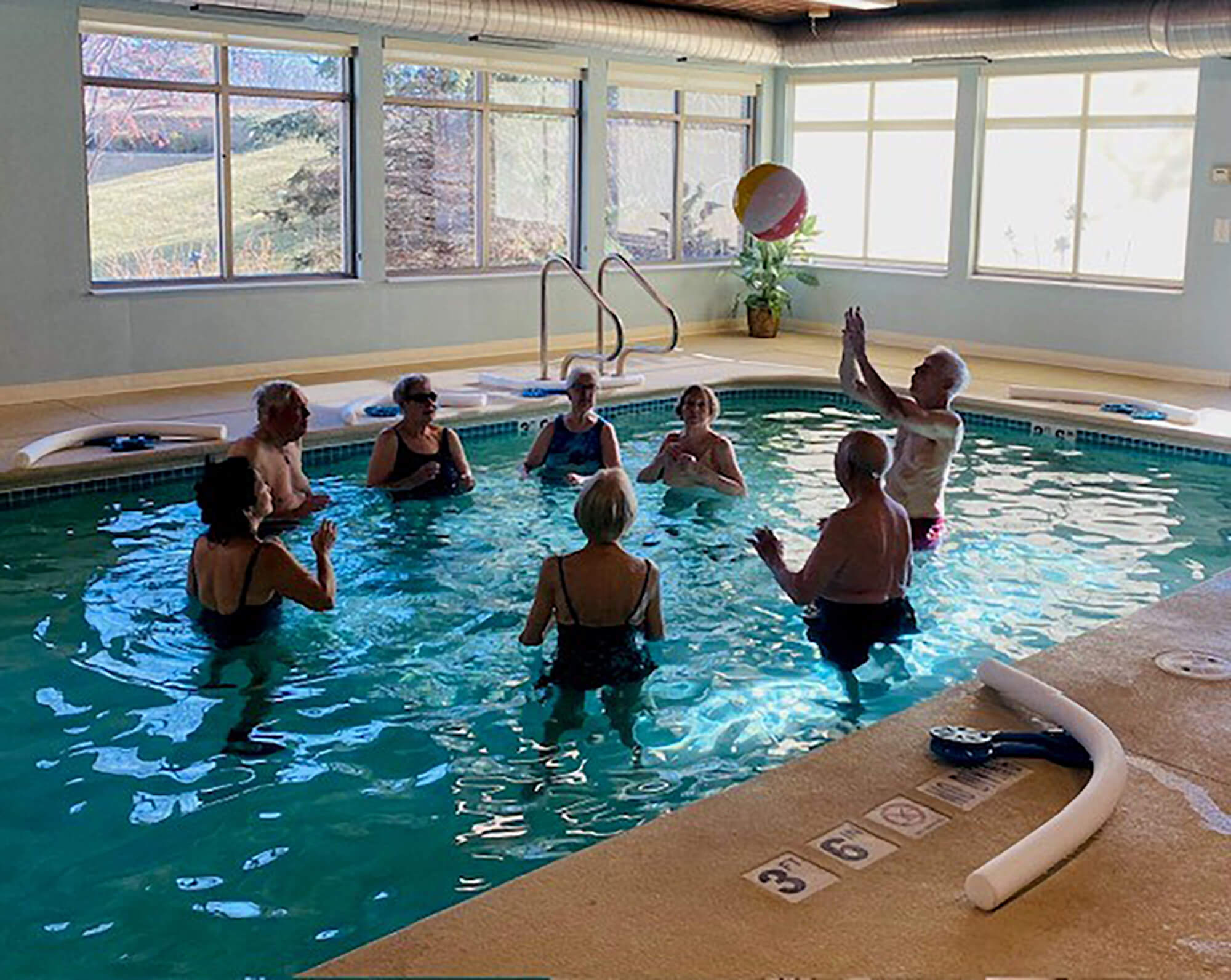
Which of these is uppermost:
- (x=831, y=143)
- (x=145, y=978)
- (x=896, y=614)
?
(x=831, y=143)

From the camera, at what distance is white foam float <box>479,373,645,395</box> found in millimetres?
10555

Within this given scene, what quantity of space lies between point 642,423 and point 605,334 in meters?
3.83

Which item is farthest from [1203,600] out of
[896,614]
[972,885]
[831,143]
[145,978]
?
[831,143]

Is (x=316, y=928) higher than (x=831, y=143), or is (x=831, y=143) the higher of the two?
(x=831, y=143)

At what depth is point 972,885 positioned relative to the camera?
103 inches

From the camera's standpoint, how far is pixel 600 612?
455cm

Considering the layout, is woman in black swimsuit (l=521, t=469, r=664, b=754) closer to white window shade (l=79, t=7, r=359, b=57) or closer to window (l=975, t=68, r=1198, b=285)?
white window shade (l=79, t=7, r=359, b=57)

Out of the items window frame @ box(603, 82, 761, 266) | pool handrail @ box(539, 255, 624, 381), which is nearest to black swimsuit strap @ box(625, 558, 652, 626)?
pool handrail @ box(539, 255, 624, 381)

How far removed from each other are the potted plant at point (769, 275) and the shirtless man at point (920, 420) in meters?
8.12

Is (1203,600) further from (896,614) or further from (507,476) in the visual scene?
(507,476)

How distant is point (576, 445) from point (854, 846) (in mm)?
4696

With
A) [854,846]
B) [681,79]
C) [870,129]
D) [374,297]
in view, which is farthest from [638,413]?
[854,846]

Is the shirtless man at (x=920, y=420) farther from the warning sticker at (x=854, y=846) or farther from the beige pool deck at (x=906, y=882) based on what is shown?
the warning sticker at (x=854, y=846)

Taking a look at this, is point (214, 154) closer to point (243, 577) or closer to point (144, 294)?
point (144, 294)
